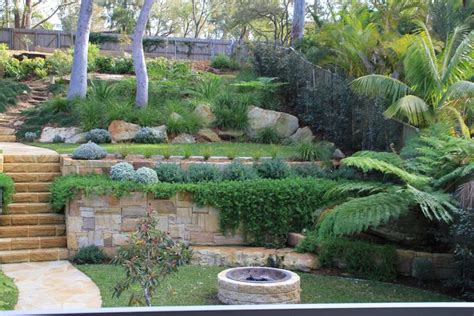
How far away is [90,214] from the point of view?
8.50 m

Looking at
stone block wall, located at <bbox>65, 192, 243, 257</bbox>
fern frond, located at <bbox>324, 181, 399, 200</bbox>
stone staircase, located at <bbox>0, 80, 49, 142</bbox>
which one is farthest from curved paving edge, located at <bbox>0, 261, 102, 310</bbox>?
stone staircase, located at <bbox>0, 80, 49, 142</bbox>

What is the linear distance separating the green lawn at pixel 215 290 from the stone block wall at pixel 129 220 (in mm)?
737

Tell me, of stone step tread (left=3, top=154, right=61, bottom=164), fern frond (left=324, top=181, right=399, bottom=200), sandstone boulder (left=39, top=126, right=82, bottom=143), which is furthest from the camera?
sandstone boulder (left=39, top=126, right=82, bottom=143)

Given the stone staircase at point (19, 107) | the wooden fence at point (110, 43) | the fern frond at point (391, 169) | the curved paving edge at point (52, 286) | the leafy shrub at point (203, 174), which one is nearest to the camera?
the curved paving edge at point (52, 286)

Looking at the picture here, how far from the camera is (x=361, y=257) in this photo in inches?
304

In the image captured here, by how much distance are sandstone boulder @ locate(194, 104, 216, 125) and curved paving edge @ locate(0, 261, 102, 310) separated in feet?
18.4

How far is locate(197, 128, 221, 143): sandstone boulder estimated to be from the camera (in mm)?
12461

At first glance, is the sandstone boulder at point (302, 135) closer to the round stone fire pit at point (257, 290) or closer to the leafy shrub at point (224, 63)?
the round stone fire pit at point (257, 290)

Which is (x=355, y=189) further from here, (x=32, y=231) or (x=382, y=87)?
(x=32, y=231)

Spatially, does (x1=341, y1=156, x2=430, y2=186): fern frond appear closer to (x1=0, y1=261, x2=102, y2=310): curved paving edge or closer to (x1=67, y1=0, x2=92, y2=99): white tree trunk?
(x1=0, y1=261, x2=102, y2=310): curved paving edge

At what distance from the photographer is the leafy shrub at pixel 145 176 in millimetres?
8727

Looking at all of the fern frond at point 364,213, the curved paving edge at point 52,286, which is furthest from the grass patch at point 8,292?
the fern frond at point 364,213

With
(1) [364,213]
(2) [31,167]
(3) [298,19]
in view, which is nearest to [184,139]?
(2) [31,167]

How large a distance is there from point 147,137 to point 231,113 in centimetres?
212
